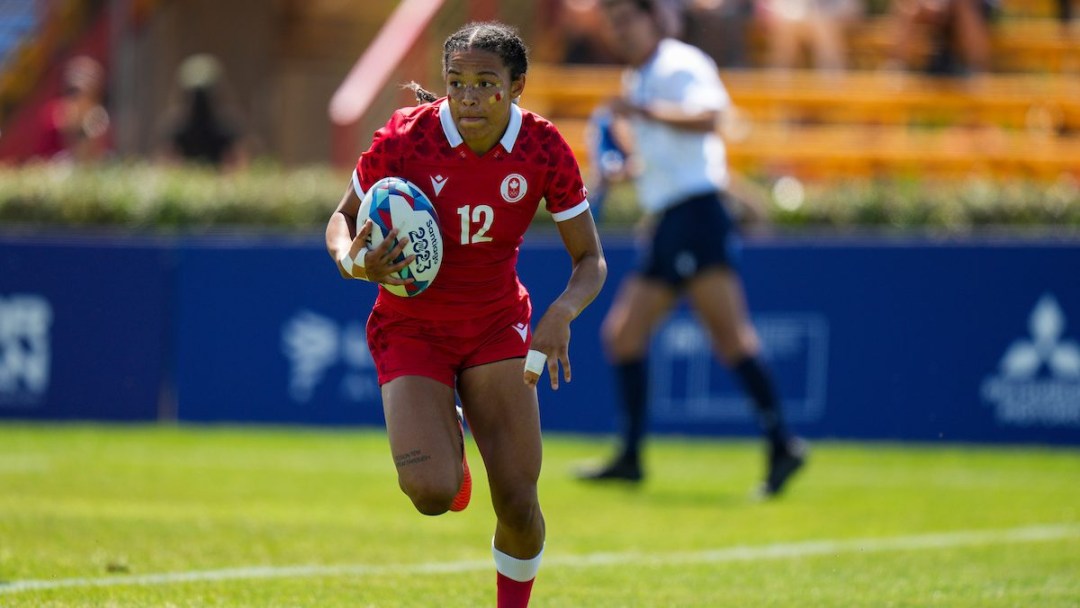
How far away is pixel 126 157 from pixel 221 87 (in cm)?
214

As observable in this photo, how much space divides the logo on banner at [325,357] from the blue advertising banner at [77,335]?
996mm

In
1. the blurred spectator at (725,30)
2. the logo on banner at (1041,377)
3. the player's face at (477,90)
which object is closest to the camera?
the player's face at (477,90)

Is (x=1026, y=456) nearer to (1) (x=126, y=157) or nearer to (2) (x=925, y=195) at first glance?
(2) (x=925, y=195)

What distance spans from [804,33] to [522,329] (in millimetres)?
12964

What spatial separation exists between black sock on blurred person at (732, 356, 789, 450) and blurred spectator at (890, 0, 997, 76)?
7968 millimetres

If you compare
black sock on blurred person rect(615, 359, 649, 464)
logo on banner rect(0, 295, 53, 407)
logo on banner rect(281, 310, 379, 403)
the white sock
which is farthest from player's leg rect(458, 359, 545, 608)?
logo on banner rect(0, 295, 53, 407)

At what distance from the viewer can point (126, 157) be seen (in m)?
17.6

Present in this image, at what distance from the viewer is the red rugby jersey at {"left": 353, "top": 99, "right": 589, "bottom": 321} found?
217 inches

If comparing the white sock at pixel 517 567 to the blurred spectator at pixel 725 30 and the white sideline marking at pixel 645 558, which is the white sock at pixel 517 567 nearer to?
the white sideline marking at pixel 645 558

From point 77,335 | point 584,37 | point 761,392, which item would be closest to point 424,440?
point 761,392

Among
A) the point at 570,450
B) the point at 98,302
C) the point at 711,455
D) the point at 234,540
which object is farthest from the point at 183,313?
the point at 234,540

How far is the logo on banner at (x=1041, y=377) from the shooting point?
11656 mm

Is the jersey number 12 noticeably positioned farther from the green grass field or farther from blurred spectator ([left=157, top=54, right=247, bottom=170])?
blurred spectator ([left=157, top=54, right=247, bottom=170])

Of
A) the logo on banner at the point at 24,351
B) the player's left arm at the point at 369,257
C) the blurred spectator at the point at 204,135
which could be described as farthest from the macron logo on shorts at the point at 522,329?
the blurred spectator at the point at 204,135
